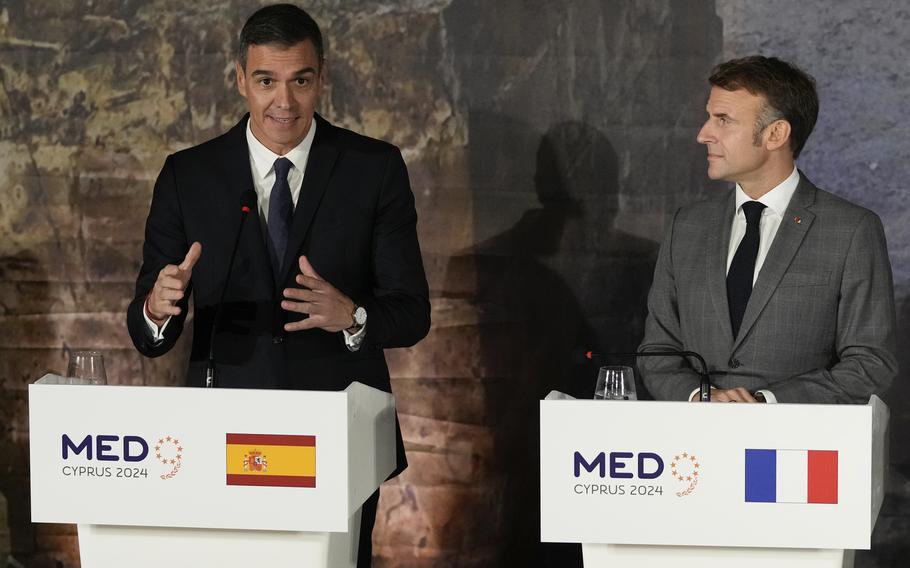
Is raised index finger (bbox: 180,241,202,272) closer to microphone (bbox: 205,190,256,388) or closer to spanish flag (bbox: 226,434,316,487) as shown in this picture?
microphone (bbox: 205,190,256,388)

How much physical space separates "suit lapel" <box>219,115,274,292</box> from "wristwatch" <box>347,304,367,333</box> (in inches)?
10.3

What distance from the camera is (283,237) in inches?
116

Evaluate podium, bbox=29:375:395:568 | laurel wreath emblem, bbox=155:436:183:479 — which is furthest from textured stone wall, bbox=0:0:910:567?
laurel wreath emblem, bbox=155:436:183:479

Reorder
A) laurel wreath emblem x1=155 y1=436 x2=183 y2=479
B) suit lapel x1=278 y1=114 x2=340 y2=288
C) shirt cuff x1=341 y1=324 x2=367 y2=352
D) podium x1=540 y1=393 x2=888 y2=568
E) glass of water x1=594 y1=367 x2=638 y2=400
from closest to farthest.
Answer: podium x1=540 y1=393 x2=888 y2=568 < laurel wreath emblem x1=155 y1=436 x2=183 y2=479 < glass of water x1=594 y1=367 x2=638 y2=400 < shirt cuff x1=341 y1=324 x2=367 y2=352 < suit lapel x1=278 y1=114 x2=340 y2=288

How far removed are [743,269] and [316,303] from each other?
3.67ft

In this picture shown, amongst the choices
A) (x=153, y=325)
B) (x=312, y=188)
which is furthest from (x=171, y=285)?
(x=312, y=188)

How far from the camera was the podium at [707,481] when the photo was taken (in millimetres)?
2285

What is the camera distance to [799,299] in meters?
2.94

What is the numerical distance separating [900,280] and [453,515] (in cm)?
171

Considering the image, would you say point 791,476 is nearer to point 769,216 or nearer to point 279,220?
point 769,216

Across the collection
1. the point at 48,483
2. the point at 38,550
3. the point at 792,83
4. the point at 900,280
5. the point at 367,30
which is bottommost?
the point at 38,550

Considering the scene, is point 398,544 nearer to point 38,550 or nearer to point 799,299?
point 38,550

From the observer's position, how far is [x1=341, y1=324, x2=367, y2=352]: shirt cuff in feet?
9.21

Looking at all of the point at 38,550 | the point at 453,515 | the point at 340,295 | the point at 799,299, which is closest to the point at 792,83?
the point at 799,299
